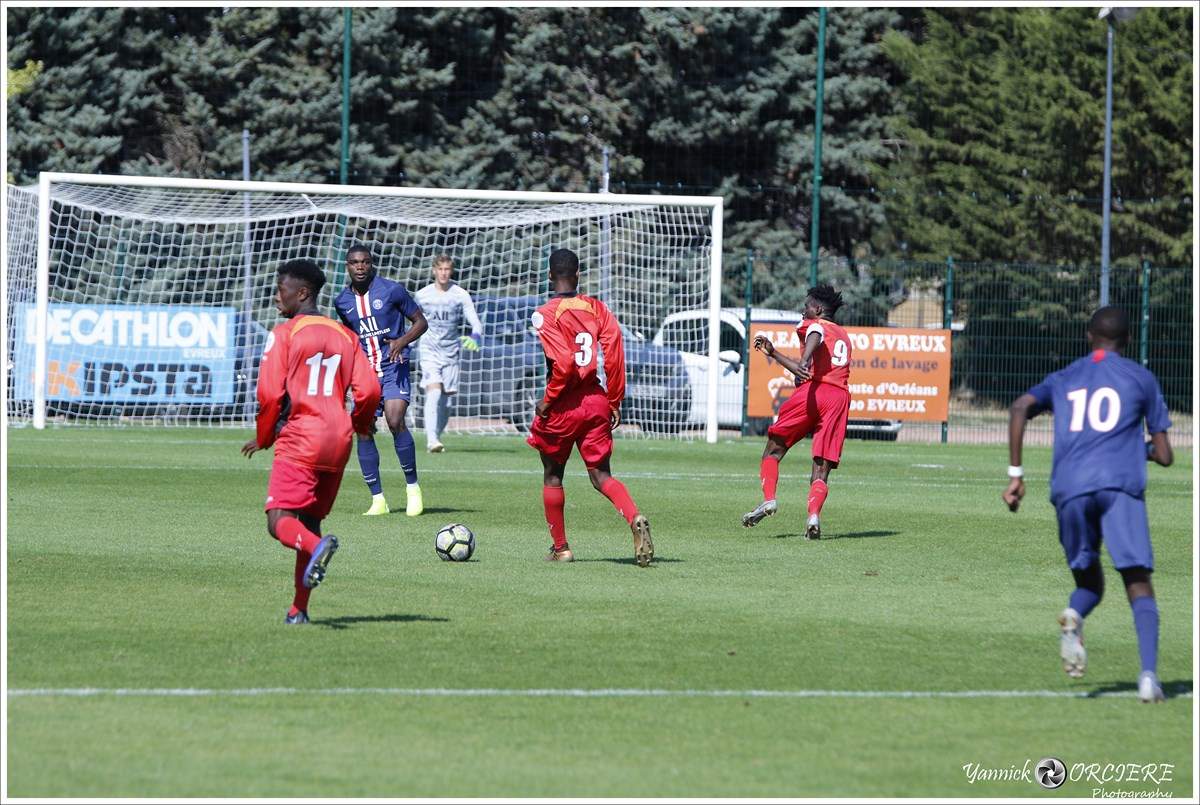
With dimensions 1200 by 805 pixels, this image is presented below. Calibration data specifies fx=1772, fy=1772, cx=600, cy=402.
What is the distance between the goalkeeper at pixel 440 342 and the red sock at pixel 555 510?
787 centimetres

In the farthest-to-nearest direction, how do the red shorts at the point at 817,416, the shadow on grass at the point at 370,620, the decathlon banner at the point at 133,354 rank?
the decathlon banner at the point at 133,354 → the red shorts at the point at 817,416 → the shadow on grass at the point at 370,620

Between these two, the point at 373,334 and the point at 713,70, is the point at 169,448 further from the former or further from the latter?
the point at 713,70

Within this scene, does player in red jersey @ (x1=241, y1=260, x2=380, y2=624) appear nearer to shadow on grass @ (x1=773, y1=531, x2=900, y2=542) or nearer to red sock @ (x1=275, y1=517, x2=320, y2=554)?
red sock @ (x1=275, y1=517, x2=320, y2=554)

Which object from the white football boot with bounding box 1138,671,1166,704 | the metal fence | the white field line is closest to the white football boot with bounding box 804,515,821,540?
the white field line

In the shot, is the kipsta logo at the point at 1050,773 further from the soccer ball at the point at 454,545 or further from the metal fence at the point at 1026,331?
the metal fence at the point at 1026,331

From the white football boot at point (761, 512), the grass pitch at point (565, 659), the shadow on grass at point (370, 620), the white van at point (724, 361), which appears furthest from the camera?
the white van at point (724, 361)

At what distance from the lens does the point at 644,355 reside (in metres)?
25.5

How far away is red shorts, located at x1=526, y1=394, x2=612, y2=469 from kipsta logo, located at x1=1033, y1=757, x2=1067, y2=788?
544 cm

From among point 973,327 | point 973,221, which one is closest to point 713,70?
point 973,221

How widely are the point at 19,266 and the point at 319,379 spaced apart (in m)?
17.4

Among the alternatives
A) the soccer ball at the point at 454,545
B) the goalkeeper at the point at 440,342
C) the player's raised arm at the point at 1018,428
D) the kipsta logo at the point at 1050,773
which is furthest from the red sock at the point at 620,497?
the goalkeeper at the point at 440,342

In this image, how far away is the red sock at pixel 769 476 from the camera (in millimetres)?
13289

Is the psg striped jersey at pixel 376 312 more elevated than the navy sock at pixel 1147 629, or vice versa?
the psg striped jersey at pixel 376 312

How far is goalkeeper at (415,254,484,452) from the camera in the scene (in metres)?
19.5
